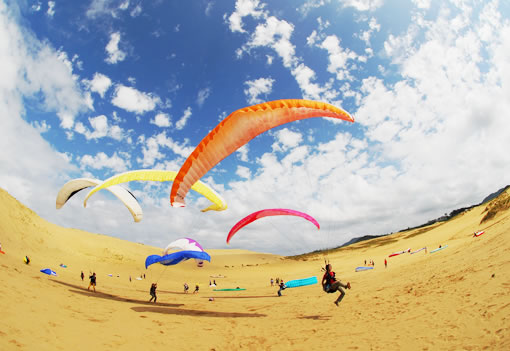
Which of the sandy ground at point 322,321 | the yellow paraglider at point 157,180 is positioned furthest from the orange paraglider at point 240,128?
the sandy ground at point 322,321

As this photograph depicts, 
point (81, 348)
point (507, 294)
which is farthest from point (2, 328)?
point (507, 294)

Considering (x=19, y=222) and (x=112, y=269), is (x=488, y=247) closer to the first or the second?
(x=112, y=269)

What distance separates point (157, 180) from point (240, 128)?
22.1 ft

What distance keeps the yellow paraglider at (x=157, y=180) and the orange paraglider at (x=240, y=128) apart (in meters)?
3.99

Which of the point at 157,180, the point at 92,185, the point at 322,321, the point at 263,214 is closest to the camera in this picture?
the point at 322,321

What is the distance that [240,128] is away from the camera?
8.35 metres

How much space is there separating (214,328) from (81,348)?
4.02 m

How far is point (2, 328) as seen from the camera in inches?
203

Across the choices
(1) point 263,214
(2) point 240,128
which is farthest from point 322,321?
(2) point 240,128

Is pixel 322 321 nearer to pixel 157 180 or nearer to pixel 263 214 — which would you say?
pixel 263 214

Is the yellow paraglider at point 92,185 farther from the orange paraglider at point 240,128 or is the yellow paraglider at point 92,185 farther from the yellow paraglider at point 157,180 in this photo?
the orange paraglider at point 240,128

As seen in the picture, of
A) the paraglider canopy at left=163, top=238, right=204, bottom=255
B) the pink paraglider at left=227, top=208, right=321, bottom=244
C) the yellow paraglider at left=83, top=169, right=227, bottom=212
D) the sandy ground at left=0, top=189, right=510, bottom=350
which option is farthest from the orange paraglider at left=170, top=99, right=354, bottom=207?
the paraglider canopy at left=163, top=238, right=204, bottom=255

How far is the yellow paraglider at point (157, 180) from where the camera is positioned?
1233 cm

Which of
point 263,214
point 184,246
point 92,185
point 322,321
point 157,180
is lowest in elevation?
point 322,321
